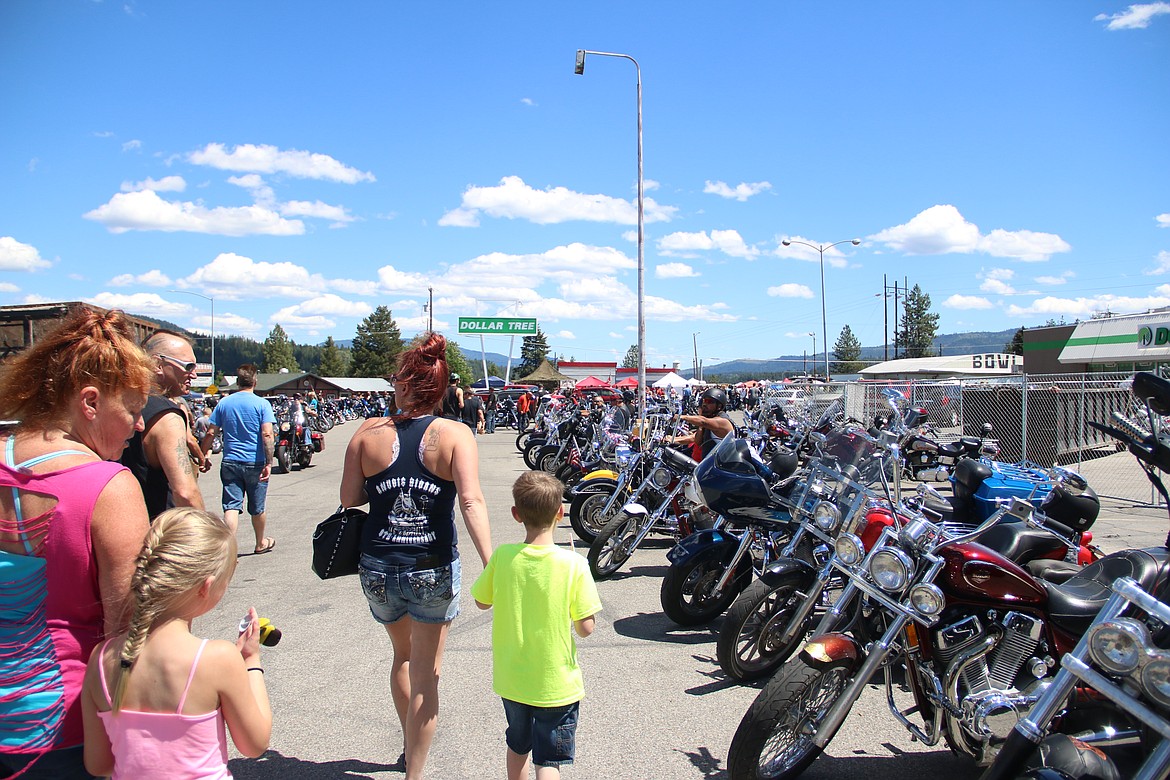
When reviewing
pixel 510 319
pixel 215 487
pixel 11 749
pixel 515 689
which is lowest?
pixel 215 487

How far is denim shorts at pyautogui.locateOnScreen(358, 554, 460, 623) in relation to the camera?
287 centimetres

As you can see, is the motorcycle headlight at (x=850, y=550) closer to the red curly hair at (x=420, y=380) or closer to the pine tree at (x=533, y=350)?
the red curly hair at (x=420, y=380)

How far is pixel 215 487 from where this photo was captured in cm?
1216

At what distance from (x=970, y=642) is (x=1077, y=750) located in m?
0.96

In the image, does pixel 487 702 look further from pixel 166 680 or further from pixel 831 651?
pixel 166 680

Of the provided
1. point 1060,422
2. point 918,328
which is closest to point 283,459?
point 1060,422

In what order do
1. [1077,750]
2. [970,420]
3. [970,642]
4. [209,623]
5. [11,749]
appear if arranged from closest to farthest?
[11,749] → [1077,750] → [970,642] → [209,623] → [970,420]

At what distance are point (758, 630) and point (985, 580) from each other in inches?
59.5

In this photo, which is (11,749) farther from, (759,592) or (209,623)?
(209,623)

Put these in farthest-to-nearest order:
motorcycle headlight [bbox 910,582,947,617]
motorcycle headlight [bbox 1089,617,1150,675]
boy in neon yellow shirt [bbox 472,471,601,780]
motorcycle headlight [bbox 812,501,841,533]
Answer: motorcycle headlight [bbox 812,501,841,533]
motorcycle headlight [bbox 910,582,947,617]
boy in neon yellow shirt [bbox 472,471,601,780]
motorcycle headlight [bbox 1089,617,1150,675]

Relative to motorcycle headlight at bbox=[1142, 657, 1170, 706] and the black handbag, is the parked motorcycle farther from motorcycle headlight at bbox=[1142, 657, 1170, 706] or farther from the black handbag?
the black handbag

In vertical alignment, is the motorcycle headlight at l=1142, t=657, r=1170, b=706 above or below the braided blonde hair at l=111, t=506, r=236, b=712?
below

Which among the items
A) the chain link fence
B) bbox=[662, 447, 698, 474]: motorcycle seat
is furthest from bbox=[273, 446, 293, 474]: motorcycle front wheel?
the chain link fence

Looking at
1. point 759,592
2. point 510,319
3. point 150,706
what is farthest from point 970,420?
point 510,319
